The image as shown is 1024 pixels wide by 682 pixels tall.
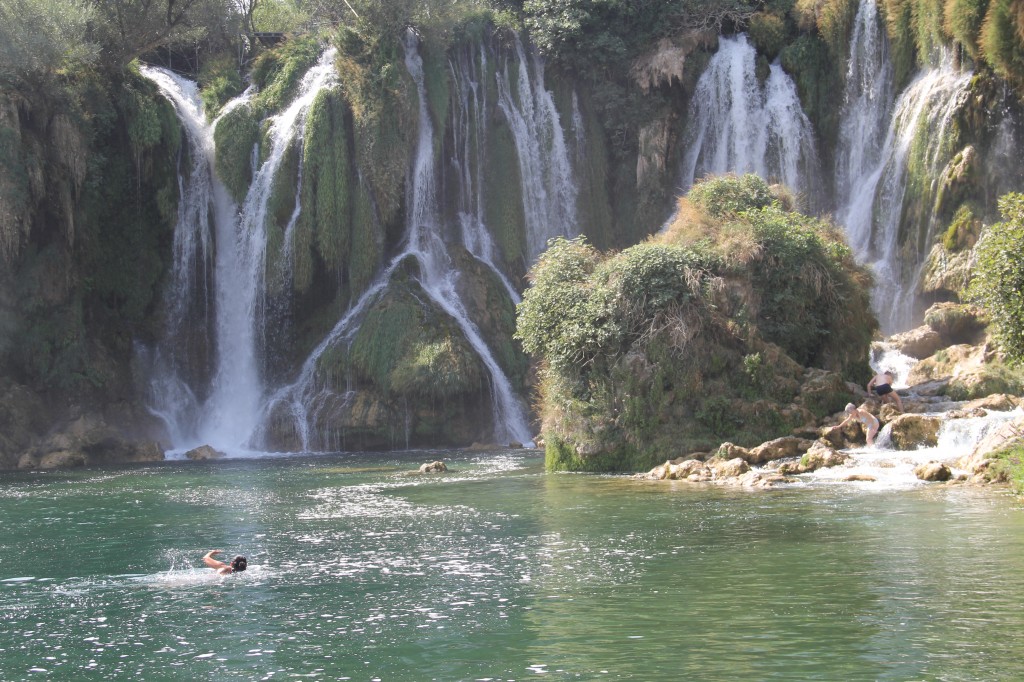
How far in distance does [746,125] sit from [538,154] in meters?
7.71

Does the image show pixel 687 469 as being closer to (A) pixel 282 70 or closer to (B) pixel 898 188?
(B) pixel 898 188

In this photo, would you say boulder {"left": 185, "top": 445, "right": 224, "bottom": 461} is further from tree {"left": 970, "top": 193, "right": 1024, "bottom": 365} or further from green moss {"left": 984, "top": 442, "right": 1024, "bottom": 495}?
tree {"left": 970, "top": 193, "right": 1024, "bottom": 365}

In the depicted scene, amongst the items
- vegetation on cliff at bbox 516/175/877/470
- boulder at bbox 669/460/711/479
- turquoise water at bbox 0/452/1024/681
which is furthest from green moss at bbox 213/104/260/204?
boulder at bbox 669/460/711/479

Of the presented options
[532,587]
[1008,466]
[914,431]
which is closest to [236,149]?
[914,431]

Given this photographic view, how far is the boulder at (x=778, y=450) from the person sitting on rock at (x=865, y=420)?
36.8 inches

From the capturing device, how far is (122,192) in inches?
1601

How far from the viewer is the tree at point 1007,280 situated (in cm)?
1945

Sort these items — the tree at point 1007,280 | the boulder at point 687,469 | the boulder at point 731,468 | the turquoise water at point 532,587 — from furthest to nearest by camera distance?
1. the boulder at point 687,469
2. the boulder at point 731,468
3. the tree at point 1007,280
4. the turquoise water at point 532,587

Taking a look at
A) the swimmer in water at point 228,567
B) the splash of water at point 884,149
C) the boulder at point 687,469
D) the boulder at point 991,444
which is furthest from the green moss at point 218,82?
the swimmer in water at point 228,567

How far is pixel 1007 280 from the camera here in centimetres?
1956

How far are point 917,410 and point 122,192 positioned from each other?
27.5 meters

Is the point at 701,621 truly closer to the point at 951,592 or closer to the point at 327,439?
the point at 951,592

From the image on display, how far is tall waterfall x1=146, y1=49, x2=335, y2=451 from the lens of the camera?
128ft

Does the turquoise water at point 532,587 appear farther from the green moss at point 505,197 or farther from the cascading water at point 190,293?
the green moss at point 505,197
